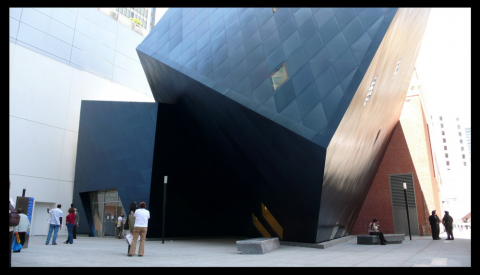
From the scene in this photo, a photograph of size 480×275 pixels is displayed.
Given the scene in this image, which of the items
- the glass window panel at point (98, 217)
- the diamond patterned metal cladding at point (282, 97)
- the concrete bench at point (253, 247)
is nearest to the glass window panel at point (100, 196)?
the glass window panel at point (98, 217)

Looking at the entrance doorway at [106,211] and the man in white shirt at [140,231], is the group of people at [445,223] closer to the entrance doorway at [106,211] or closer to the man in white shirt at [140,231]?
the man in white shirt at [140,231]

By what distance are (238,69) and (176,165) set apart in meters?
7.60

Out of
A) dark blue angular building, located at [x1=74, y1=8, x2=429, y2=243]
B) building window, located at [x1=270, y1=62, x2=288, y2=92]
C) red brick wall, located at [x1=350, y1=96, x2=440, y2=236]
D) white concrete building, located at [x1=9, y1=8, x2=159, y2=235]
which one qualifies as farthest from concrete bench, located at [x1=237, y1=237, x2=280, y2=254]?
white concrete building, located at [x1=9, y1=8, x2=159, y2=235]

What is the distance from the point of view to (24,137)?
2388cm

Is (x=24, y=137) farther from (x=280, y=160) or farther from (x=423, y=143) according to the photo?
(x=423, y=143)

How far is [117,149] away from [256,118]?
11.2 m

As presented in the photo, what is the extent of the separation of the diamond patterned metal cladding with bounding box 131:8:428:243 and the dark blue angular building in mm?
46

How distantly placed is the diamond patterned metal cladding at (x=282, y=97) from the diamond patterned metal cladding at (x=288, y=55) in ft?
0.11

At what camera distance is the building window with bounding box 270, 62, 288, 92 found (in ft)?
38.7

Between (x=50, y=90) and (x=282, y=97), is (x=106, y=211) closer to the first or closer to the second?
(x=50, y=90)

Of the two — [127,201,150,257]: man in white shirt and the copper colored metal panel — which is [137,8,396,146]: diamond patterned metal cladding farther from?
[127,201,150,257]: man in white shirt

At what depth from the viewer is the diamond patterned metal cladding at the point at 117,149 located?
18.2 metres
